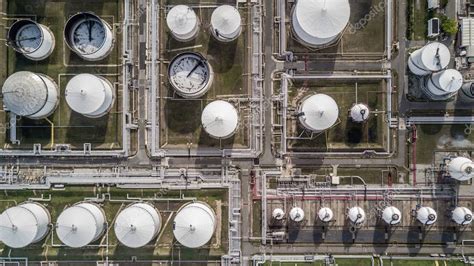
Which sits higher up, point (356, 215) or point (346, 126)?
point (346, 126)

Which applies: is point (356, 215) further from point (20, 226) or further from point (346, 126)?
point (20, 226)

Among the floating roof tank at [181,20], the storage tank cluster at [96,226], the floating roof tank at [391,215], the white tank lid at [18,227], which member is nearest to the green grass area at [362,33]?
the floating roof tank at [181,20]

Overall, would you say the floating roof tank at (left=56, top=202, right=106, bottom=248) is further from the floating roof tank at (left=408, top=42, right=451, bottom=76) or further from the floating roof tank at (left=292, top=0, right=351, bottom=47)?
the floating roof tank at (left=408, top=42, right=451, bottom=76)

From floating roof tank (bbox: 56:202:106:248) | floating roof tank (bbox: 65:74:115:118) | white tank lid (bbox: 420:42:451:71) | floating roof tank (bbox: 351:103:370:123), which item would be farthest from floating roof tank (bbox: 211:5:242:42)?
floating roof tank (bbox: 56:202:106:248)

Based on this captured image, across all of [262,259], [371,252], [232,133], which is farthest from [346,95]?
[262,259]

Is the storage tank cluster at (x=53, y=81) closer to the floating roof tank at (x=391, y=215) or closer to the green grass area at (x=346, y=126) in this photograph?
the green grass area at (x=346, y=126)

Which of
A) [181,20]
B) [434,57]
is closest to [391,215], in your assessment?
[434,57]
